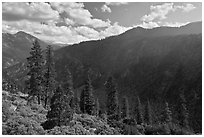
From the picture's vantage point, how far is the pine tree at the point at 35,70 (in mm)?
41656

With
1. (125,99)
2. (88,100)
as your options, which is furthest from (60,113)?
(125,99)

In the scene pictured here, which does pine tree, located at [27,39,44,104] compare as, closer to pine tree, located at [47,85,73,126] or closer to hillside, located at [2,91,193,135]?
hillside, located at [2,91,193,135]

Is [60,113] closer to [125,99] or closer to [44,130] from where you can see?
[44,130]

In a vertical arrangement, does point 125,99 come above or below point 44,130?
above

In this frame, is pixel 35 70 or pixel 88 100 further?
pixel 88 100

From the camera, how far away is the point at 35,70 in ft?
139

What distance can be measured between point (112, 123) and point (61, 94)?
26.7 feet

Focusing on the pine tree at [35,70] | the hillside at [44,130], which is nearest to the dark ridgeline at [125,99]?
the pine tree at [35,70]

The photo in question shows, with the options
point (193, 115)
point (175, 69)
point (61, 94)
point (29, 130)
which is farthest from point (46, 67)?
point (175, 69)

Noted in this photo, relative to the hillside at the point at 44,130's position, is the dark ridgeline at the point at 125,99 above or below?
above

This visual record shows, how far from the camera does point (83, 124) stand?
1156 inches

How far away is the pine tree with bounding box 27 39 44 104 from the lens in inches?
1640

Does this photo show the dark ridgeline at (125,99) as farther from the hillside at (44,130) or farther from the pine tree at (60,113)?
the hillside at (44,130)

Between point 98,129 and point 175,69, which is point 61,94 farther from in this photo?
point 175,69
